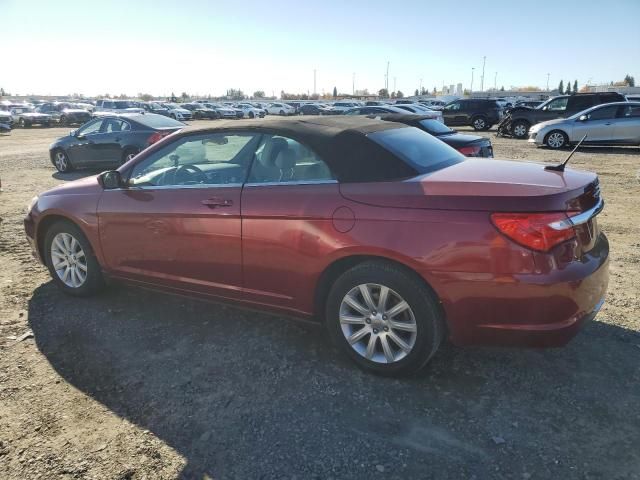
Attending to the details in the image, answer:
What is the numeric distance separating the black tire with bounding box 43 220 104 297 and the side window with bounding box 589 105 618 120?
16.2m

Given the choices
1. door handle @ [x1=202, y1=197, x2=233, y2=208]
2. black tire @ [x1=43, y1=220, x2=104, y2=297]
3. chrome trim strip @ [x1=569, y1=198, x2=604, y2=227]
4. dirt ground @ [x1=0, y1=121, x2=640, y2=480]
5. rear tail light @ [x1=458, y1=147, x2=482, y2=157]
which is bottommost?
dirt ground @ [x1=0, y1=121, x2=640, y2=480]

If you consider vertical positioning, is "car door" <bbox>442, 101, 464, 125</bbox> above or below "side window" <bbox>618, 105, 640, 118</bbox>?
below

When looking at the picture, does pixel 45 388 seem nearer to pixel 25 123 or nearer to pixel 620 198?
pixel 620 198

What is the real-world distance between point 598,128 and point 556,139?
4.07 ft

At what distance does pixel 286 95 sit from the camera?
134 meters

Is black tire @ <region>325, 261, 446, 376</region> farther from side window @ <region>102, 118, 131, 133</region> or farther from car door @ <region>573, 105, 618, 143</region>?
car door @ <region>573, 105, 618, 143</region>

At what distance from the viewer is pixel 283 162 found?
3.54 metres

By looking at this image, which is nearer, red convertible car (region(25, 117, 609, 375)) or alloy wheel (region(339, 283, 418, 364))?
red convertible car (region(25, 117, 609, 375))

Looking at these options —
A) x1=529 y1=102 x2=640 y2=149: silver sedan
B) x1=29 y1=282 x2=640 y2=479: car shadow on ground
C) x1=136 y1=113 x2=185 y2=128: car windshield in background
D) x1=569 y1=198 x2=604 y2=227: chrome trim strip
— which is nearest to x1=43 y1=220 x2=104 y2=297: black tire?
x1=29 y1=282 x2=640 y2=479: car shadow on ground

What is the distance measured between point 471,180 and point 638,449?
1.66 m

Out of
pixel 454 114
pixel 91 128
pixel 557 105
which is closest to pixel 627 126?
pixel 557 105

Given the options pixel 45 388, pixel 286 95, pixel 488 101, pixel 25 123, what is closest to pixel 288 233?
pixel 45 388

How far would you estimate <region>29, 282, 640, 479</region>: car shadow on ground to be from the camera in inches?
100

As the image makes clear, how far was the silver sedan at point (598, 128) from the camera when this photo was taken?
15.5 m
